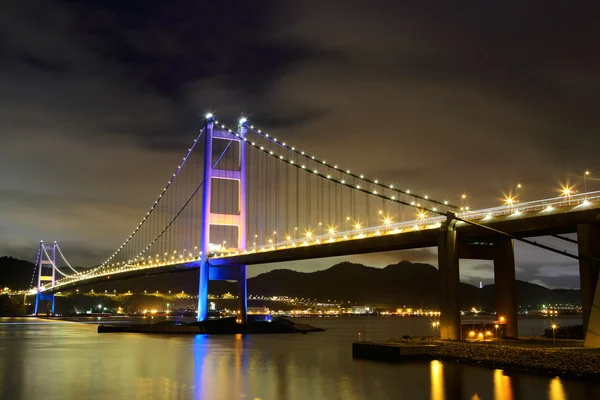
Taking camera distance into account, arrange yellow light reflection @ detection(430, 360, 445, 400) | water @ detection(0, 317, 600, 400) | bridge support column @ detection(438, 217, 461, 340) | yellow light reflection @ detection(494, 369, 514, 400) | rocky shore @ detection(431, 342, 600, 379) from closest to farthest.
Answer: yellow light reflection @ detection(494, 369, 514, 400)
yellow light reflection @ detection(430, 360, 445, 400)
water @ detection(0, 317, 600, 400)
rocky shore @ detection(431, 342, 600, 379)
bridge support column @ detection(438, 217, 461, 340)

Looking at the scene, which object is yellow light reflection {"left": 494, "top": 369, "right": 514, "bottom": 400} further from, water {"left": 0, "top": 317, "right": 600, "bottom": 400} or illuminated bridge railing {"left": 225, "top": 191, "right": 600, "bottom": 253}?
illuminated bridge railing {"left": 225, "top": 191, "right": 600, "bottom": 253}

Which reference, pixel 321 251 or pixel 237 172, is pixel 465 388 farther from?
pixel 237 172

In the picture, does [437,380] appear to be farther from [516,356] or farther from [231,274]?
[231,274]

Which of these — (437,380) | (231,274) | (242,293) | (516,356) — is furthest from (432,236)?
(242,293)

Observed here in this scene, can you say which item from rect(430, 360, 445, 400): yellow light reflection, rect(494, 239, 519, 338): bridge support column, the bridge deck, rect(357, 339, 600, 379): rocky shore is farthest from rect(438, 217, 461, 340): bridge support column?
rect(430, 360, 445, 400): yellow light reflection

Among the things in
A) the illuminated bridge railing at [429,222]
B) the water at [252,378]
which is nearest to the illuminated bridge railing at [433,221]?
the illuminated bridge railing at [429,222]

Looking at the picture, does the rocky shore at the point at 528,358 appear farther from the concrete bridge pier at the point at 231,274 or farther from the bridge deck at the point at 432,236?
the concrete bridge pier at the point at 231,274
